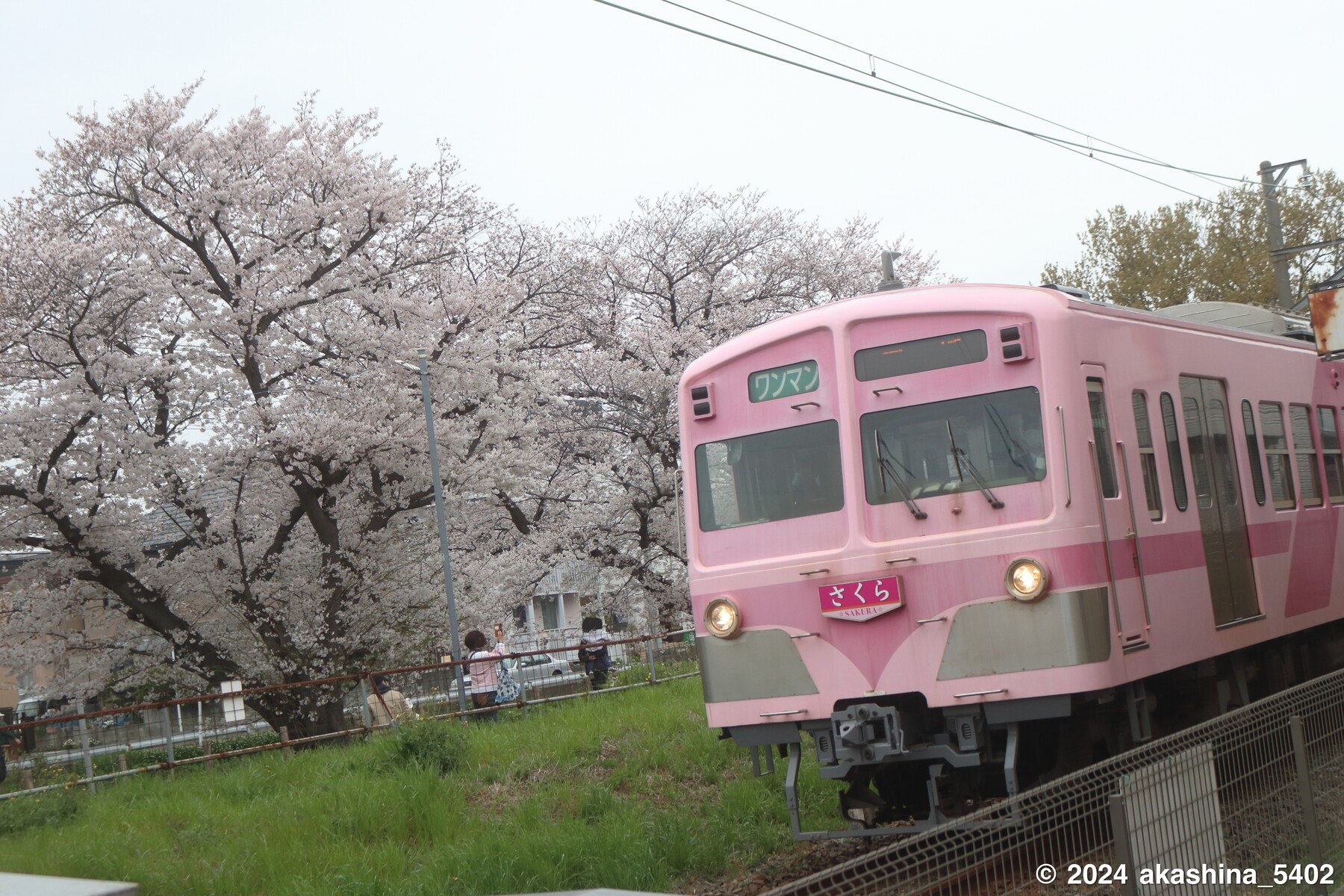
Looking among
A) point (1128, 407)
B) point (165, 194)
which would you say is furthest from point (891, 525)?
point (165, 194)

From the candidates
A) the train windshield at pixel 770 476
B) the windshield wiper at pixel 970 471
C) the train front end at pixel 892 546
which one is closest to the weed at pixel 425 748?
the train front end at pixel 892 546

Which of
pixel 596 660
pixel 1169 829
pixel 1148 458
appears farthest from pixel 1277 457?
pixel 596 660

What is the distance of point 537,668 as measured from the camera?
18734mm

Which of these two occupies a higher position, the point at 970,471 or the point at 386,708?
the point at 970,471

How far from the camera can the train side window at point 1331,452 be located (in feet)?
35.6

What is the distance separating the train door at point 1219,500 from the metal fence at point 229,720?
29.3 ft

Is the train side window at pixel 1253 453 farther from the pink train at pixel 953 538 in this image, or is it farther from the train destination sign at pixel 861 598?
the train destination sign at pixel 861 598

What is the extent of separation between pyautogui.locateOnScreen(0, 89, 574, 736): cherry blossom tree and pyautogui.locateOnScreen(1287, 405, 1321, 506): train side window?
13.0 meters

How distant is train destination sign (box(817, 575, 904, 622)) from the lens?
7.20 m

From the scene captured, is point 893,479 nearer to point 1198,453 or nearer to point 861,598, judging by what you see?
point 861,598

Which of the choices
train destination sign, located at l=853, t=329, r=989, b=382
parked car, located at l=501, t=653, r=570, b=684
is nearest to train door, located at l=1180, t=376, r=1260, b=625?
train destination sign, located at l=853, t=329, r=989, b=382

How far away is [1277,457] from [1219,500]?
1.42 metres

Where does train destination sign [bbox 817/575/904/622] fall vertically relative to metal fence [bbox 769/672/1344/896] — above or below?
above

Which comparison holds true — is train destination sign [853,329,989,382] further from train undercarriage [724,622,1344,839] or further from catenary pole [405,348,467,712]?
catenary pole [405,348,467,712]
